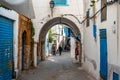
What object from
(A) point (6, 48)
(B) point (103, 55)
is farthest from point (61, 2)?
(B) point (103, 55)

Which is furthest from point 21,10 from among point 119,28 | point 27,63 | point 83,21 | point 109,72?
point 83,21

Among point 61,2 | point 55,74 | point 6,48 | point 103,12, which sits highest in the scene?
point 61,2

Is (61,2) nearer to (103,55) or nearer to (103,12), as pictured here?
(103,12)

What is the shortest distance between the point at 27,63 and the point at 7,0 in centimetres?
1265

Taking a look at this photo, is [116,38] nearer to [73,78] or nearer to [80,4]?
[73,78]

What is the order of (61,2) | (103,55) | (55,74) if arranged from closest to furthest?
(103,55) < (55,74) < (61,2)

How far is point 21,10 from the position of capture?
7473mm

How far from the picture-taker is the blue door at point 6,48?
40.7 feet

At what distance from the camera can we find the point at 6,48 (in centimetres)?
1327

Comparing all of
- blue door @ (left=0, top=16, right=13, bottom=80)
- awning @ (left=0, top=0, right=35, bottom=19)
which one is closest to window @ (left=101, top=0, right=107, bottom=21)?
blue door @ (left=0, top=16, right=13, bottom=80)

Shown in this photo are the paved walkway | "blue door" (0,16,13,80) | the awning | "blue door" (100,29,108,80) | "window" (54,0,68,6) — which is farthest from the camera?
"window" (54,0,68,6)

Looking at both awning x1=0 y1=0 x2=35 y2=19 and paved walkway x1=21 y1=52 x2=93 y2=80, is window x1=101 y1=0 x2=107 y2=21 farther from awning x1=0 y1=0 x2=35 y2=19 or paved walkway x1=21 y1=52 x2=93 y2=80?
awning x1=0 y1=0 x2=35 y2=19

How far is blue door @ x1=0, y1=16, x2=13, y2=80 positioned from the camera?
1240 centimetres

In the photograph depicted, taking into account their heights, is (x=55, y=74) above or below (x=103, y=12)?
below
